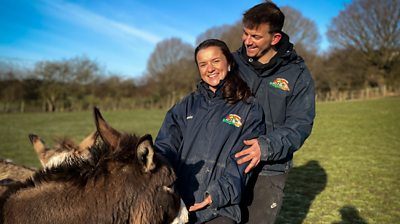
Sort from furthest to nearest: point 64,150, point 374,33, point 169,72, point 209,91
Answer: point 169,72 → point 374,33 → point 64,150 → point 209,91

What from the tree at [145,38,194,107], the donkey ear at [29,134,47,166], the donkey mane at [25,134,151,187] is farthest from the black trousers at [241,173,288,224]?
the tree at [145,38,194,107]

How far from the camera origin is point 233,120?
3.27 metres

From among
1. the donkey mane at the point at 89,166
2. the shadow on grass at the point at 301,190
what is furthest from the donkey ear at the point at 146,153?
the shadow on grass at the point at 301,190

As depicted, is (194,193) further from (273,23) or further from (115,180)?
(273,23)

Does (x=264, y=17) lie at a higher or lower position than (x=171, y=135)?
higher

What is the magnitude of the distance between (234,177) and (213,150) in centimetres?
33

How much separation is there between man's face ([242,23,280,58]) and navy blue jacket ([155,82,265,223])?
61 centimetres

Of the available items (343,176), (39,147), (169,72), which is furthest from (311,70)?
(39,147)

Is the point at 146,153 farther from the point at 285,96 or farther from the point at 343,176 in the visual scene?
the point at 343,176

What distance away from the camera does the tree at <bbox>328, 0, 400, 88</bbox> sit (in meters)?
54.4

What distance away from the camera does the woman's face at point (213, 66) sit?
352 centimetres

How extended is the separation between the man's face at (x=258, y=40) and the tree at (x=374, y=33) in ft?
192

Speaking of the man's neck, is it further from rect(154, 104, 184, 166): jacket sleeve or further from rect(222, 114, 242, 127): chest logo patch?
rect(154, 104, 184, 166): jacket sleeve

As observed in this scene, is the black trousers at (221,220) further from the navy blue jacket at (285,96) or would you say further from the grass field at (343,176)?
the grass field at (343,176)
